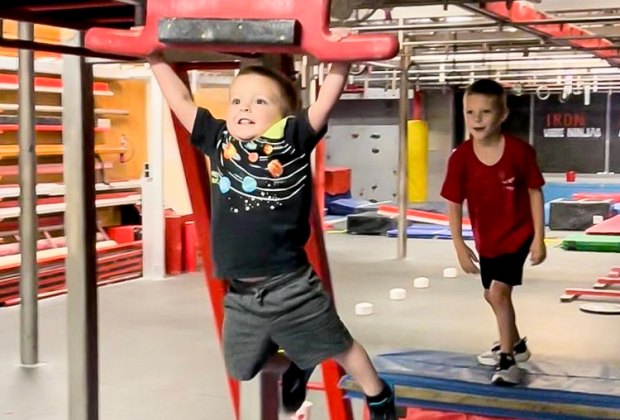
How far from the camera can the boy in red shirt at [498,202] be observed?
Result: 3.49 m

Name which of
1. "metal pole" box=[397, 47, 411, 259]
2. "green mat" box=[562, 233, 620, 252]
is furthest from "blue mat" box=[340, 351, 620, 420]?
"green mat" box=[562, 233, 620, 252]

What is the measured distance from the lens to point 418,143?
13.1 m

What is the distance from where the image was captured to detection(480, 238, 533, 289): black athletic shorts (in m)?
3.58

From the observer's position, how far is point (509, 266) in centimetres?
359

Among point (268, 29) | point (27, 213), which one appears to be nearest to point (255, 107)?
point (268, 29)

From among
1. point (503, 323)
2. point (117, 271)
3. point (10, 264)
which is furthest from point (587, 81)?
point (503, 323)

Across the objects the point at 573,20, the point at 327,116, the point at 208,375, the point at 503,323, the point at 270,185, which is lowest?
the point at 208,375

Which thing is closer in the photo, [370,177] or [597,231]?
[597,231]

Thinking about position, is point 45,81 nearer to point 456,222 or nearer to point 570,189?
point 456,222

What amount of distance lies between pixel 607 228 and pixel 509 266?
6.40m

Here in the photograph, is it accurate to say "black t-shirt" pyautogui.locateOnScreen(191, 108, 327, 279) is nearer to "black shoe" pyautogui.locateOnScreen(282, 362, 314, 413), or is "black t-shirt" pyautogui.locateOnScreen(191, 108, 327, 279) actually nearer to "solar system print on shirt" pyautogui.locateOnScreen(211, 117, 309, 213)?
"solar system print on shirt" pyautogui.locateOnScreen(211, 117, 309, 213)

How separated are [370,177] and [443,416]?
11505 mm

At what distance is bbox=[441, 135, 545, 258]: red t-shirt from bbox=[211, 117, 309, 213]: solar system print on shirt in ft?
5.73

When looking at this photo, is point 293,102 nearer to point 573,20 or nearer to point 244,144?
point 244,144
